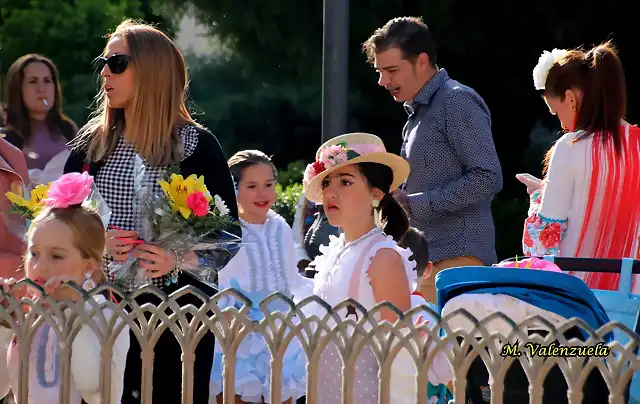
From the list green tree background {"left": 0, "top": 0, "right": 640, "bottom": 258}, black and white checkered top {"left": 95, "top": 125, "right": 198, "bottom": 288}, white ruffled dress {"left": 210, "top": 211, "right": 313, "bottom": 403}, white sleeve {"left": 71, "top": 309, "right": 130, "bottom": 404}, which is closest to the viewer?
white sleeve {"left": 71, "top": 309, "right": 130, "bottom": 404}

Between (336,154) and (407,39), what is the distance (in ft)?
4.22

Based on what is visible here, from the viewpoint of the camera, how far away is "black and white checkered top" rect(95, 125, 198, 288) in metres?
4.03

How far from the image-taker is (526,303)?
3.47m

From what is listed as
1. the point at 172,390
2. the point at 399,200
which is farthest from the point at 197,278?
the point at 399,200

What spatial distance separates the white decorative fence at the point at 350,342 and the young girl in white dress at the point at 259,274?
8.48 feet

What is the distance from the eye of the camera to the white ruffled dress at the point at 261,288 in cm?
557

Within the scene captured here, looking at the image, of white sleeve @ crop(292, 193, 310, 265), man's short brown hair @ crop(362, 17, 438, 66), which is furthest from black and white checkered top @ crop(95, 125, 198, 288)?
white sleeve @ crop(292, 193, 310, 265)

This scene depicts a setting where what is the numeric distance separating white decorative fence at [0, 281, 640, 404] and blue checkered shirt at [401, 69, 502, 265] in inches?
90.7

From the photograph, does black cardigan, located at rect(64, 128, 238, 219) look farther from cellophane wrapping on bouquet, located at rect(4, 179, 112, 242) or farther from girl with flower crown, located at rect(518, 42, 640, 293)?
girl with flower crown, located at rect(518, 42, 640, 293)

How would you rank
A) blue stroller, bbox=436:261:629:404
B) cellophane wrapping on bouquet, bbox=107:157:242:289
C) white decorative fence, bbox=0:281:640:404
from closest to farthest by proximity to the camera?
white decorative fence, bbox=0:281:640:404
blue stroller, bbox=436:261:629:404
cellophane wrapping on bouquet, bbox=107:157:242:289

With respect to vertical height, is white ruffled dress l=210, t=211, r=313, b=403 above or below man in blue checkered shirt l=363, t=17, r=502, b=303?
below

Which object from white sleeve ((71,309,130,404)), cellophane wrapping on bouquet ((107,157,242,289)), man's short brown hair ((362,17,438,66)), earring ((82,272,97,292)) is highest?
man's short brown hair ((362,17,438,66))

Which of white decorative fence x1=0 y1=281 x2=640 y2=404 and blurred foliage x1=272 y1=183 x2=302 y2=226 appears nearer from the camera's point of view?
white decorative fence x1=0 y1=281 x2=640 y2=404

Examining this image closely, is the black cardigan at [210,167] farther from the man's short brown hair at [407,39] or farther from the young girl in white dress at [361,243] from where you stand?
the man's short brown hair at [407,39]
